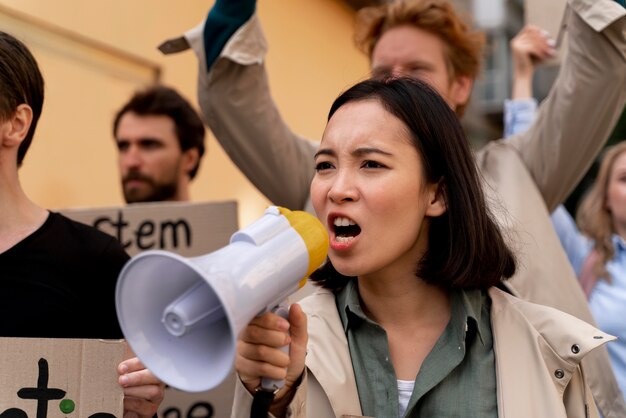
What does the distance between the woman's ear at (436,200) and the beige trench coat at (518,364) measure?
22 centimetres

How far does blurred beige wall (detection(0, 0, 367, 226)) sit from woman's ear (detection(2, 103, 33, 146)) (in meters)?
2.13

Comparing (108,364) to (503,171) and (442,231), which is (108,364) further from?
(503,171)

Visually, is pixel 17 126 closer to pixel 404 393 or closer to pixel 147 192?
pixel 404 393

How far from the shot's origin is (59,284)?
1917mm

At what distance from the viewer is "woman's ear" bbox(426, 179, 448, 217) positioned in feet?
6.27

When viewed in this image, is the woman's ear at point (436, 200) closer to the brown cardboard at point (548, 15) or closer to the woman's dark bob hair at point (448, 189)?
the woman's dark bob hair at point (448, 189)

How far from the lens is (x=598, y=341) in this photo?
→ 1.80 meters

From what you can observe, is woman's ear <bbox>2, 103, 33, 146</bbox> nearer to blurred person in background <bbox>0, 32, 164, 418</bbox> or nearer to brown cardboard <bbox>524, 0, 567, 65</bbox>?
blurred person in background <bbox>0, 32, 164, 418</bbox>

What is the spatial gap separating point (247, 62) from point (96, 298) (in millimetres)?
905

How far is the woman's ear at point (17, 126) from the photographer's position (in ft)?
6.52

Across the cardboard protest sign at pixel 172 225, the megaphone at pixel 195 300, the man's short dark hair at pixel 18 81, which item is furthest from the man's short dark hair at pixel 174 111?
the megaphone at pixel 195 300

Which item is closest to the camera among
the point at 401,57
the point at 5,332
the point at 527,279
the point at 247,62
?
the point at 5,332

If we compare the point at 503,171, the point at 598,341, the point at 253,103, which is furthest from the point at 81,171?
the point at 598,341

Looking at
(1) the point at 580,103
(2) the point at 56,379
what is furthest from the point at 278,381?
(1) the point at 580,103
